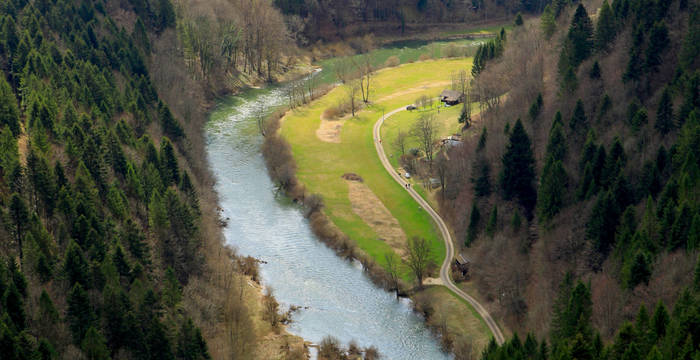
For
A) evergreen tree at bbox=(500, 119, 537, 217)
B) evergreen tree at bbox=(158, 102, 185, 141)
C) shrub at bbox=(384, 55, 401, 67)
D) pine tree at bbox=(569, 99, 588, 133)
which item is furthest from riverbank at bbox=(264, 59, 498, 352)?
pine tree at bbox=(569, 99, 588, 133)

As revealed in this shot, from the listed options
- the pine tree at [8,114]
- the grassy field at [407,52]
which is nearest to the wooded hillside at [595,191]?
the pine tree at [8,114]

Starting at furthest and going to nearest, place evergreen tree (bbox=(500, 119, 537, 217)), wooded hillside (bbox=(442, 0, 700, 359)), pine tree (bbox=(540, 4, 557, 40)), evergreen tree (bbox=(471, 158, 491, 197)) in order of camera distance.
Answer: pine tree (bbox=(540, 4, 557, 40)) < evergreen tree (bbox=(471, 158, 491, 197)) < evergreen tree (bbox=(500, 119, 537, 217)) < wooded hillside (bbox=(442, 0, 700, 359))

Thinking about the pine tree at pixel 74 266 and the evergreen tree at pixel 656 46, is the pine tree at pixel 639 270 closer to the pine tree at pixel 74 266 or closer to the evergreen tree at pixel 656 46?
the evergreen tree at pixel 656 46

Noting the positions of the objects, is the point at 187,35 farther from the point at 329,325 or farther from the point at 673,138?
the point at 673,138

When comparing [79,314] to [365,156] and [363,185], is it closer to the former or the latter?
[363,185]

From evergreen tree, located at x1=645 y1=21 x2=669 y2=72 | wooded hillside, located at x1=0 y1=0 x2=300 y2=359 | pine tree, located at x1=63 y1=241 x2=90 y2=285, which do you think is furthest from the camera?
evergreen tree, located at x1=645 y1=21 x2=669 y2=72

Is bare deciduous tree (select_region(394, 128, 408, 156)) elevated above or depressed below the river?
above

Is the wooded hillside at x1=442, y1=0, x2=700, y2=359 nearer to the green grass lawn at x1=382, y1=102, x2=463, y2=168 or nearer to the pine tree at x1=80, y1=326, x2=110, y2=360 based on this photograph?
the green grass lawn at x1=382, y1=102, x2=463, y2=168

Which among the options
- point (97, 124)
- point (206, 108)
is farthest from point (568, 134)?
point (206, 108)
